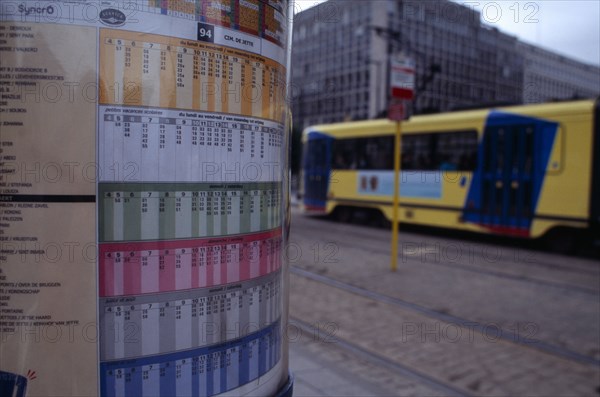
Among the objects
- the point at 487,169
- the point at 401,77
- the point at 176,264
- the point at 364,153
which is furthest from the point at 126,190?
the point at 364,153

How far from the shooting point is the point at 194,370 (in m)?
1.65

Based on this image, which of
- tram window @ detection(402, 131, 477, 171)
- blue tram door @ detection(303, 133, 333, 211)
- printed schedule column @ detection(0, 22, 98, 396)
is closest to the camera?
printed schedule column @ detection(0, 22, 98, 396)

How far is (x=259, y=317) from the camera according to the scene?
1.84 meters

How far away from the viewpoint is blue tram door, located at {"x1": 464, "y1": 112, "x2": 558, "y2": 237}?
1129 centimetres

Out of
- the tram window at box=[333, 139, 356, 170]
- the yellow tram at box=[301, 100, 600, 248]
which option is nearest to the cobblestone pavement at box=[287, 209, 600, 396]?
the yellow tram at box=[301, 100, 600, 248]

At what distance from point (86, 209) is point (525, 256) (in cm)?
1054

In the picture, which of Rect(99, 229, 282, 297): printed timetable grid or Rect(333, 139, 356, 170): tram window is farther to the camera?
Rect(333, 139, 356, 170): tram window

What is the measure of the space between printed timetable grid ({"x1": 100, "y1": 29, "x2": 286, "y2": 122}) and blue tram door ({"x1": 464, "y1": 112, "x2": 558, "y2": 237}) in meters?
10.7

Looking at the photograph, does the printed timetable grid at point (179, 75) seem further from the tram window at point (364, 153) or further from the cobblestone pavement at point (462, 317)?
the tram window at point (364, 153)

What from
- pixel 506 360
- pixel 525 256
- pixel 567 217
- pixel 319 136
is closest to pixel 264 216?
pixel 506 360

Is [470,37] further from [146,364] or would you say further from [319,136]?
[146,364]

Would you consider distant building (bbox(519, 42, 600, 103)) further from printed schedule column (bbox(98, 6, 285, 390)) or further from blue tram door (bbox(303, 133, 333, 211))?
printed schedule column (bbox(98, 6, 285, 390))

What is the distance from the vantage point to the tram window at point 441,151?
12.6 m

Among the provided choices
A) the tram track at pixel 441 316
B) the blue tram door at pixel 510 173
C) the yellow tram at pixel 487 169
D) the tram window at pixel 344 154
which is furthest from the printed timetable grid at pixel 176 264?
the tram window at pixel 344 154
